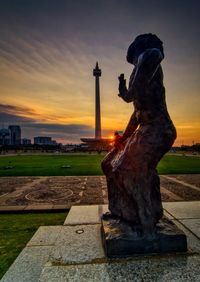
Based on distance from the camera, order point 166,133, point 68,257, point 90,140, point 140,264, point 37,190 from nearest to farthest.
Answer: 1. point 140,264
2. point 68,257
3. point 166,133
4. point 37,190
5. point 90,140

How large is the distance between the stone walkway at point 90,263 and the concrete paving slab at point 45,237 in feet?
0.05

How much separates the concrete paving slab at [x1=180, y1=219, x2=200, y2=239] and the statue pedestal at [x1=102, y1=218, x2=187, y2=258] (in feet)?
1.91

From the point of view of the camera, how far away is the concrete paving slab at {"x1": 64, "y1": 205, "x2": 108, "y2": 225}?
400 cm

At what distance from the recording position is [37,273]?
273cm

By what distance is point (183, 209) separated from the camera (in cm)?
466

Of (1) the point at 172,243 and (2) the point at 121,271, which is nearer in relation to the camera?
(2) the point at 121,271

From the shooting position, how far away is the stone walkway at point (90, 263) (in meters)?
2.21

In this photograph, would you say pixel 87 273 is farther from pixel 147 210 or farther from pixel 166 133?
pixel 166 133

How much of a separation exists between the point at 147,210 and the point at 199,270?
0.78 metres

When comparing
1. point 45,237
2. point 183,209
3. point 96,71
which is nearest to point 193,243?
point 183,209

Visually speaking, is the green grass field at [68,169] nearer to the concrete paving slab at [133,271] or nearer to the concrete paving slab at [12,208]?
the concrete paving slab at [12,208]

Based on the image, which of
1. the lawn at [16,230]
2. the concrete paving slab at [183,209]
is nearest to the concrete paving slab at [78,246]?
the lawn at [16,230]

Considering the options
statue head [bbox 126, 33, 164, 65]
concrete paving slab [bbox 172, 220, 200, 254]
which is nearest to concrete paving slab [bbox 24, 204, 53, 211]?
concrete paving slab [bbox 172, 220, 200, 254]

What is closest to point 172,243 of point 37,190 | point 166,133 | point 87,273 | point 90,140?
point 87,273
